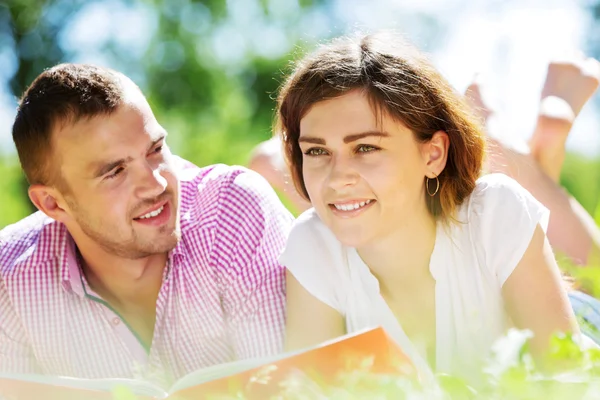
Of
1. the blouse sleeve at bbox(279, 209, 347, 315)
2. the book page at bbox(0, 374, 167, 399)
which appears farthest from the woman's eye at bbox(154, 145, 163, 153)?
the book page at bbox(0, 374, 167, 399)

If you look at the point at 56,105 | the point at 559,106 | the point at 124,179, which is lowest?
the point at 124,179

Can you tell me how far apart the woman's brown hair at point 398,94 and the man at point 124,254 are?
37 centimetres

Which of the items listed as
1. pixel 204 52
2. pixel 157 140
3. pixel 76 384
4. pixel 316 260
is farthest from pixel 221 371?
pixel 204 52

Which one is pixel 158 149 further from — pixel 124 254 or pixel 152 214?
pixel 124 254

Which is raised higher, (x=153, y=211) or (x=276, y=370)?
(x=153, y=211)

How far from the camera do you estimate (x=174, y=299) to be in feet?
8.29

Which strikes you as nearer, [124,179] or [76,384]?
[76,384]

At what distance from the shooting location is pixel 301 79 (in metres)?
2.29

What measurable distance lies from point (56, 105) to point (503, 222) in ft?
4.54

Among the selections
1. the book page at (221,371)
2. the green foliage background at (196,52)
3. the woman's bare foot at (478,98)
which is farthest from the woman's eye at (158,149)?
the green foliage background at (196,52)

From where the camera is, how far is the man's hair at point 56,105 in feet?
7.95

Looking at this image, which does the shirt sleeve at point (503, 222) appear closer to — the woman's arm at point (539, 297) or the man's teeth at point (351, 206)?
the woman's arm at point (539, 297)

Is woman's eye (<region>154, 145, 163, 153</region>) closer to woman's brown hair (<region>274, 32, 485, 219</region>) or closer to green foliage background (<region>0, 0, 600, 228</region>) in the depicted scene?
woman's brown hair (<region>274, 32, 485, 219</region>)

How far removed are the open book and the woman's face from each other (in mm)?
682
